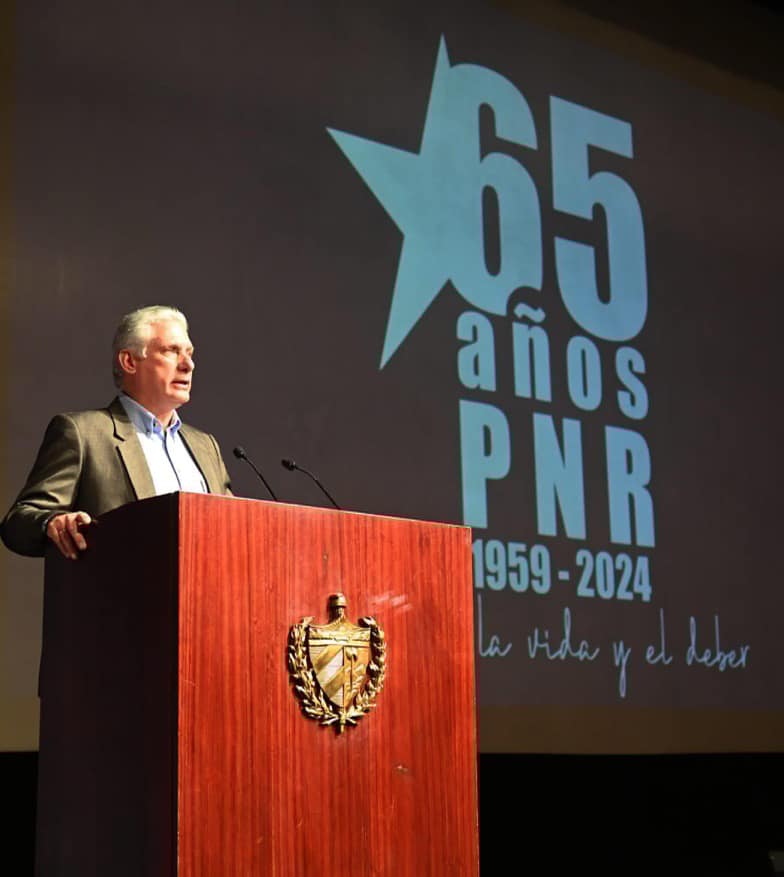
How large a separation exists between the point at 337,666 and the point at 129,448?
67 cm

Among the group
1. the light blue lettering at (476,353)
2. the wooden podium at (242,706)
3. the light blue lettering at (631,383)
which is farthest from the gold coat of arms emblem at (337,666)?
the light blue lettering at (631,383)

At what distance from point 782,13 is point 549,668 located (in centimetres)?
364

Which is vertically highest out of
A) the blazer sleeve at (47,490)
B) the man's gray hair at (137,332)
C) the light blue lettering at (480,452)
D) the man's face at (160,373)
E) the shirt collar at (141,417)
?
the light blue lettering at (480,452)

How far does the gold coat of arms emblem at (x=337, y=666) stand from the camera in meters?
1.98

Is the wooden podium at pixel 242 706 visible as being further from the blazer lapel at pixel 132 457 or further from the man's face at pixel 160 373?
the man's face at pixel 160 373

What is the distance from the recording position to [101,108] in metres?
3.89

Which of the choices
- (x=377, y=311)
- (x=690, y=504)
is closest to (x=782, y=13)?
(x=690, y=504)

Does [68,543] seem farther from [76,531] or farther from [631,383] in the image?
[631,383]

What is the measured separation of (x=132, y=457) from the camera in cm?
243

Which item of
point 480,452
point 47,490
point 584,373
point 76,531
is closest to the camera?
point 76,531

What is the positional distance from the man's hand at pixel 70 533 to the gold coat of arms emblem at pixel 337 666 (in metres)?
0.40

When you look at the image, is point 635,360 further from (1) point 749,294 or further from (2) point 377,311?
(2) point 377,311

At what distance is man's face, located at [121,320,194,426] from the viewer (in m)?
2.51

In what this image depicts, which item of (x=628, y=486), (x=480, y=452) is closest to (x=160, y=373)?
(x=480, y=452)
